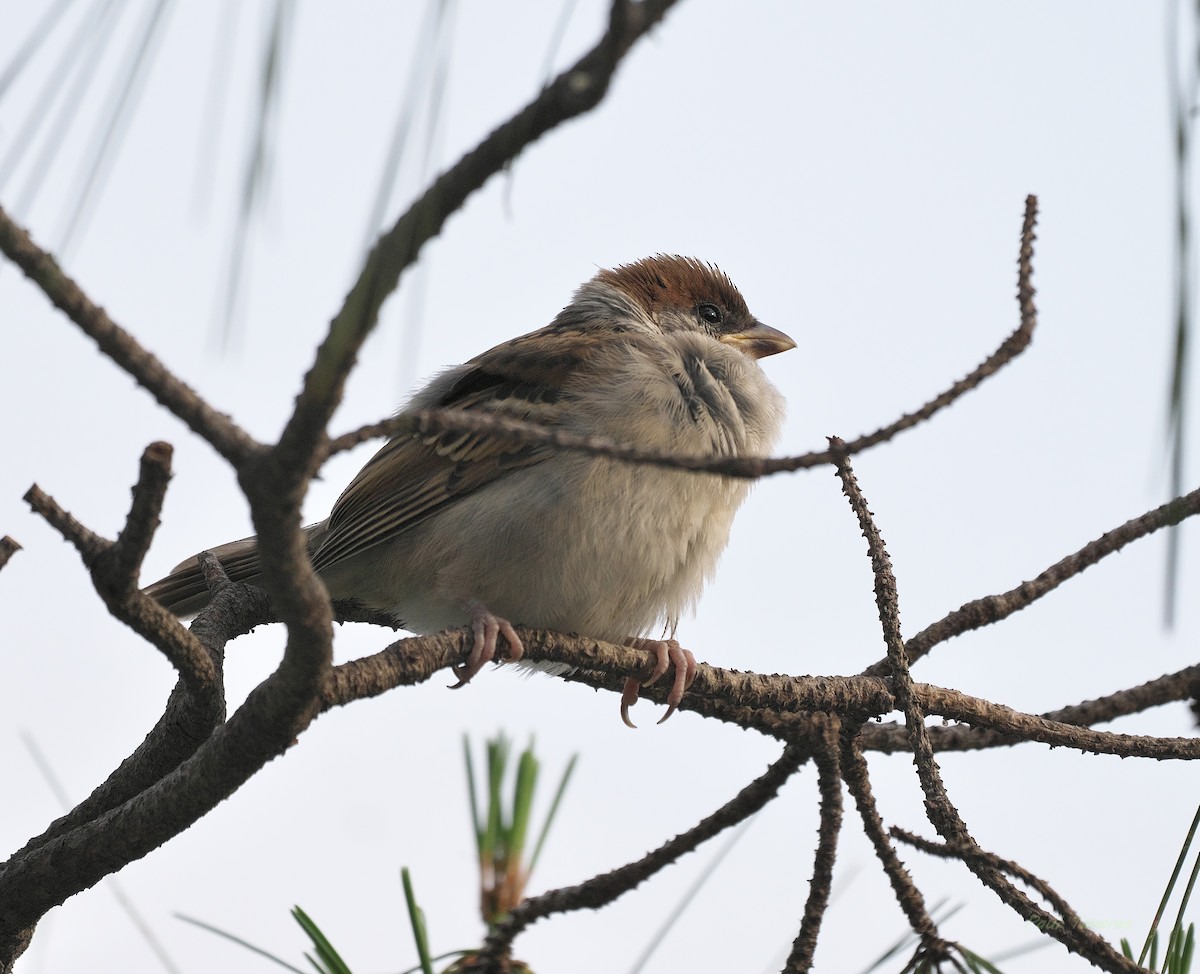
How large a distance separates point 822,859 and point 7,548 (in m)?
1.58

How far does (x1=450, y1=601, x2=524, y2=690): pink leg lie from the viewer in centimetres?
337

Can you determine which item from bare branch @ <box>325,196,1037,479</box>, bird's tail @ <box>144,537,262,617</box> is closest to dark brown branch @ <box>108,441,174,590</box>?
bare branch @ <box>325,196,1037,479</box>

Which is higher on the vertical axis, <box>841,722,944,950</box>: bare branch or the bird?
the bird

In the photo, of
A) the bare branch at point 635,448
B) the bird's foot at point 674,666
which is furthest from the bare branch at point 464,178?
the bird's foot at point 674,666

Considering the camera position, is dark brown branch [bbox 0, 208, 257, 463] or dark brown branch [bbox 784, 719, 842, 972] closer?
dark brown branch [bbox 0, 208, 257, 463]

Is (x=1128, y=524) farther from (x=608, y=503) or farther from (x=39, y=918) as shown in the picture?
(x=39, y=918)

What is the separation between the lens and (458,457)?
4180 millimetres

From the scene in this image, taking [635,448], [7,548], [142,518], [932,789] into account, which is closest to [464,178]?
[635,448]

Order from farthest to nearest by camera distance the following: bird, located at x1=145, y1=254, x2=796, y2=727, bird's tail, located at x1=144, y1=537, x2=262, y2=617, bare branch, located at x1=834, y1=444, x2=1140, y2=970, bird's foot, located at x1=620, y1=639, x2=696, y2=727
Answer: bird's tail, located at x1=144, y1=537, x2=262, y2=617, bird, located at x1=145, y1=254, x2=796, y2=727, bird's foot, located at x1=620, y1=639, x2=696, y2=727, bare branch, located at x1=834, y1=444, x2=1140, y2=970

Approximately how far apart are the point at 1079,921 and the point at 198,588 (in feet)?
9.87

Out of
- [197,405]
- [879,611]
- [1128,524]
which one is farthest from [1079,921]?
[197,405]

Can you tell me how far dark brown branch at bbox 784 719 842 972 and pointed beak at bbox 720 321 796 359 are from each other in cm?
246

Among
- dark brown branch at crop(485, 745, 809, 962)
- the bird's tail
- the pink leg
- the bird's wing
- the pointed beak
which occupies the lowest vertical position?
dark brown branch at crop(485, 745, 809, 962)

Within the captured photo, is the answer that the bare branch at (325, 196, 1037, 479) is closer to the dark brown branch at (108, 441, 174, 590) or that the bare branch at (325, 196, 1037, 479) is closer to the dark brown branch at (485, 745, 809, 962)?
the dark brown branch at (108, 441, 174, 590)
